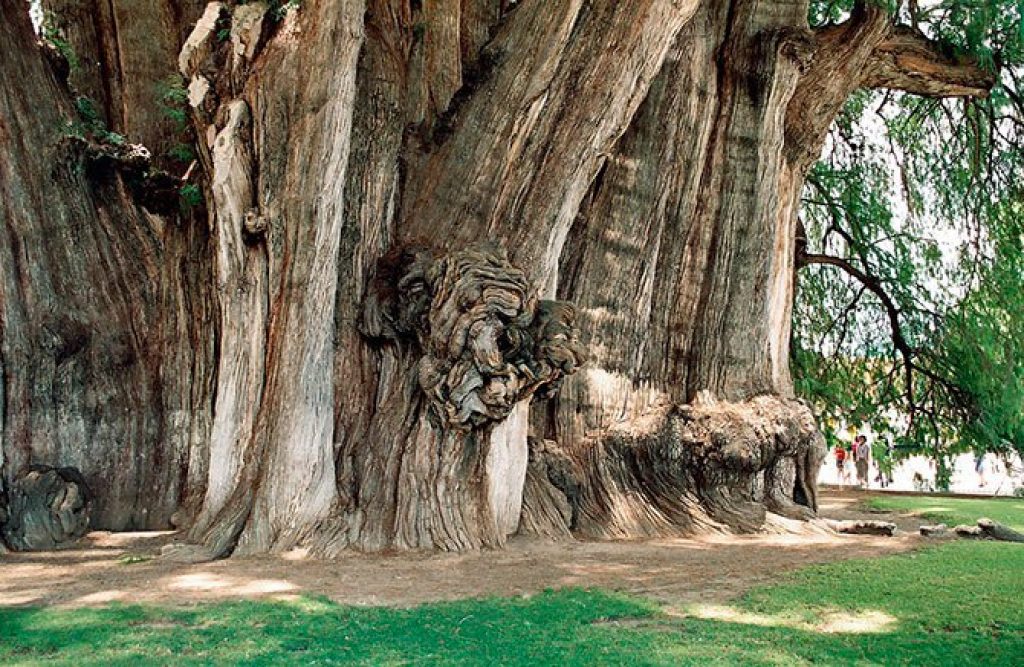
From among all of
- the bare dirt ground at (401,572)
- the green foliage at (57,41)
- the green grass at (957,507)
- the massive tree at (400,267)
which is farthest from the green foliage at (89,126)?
the green grass at (957,507)

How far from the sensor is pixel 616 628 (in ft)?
14.2

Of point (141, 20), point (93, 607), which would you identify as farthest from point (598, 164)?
point (93, 607)

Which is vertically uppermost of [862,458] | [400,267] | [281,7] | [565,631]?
[281,7]

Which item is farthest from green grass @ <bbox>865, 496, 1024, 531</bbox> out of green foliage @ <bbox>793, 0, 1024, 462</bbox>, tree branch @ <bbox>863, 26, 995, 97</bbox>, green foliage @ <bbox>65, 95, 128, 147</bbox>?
green foliage @ <bbox>65, 95, 128, 147</bbox>

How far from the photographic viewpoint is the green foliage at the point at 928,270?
10.6 metres

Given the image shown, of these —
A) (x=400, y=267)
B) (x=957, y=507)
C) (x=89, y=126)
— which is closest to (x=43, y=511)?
(x=400, y=267)

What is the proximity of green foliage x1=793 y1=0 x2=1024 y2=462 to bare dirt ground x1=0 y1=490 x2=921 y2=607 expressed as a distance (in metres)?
4.95

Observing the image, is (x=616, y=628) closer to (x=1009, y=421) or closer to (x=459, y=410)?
(x=459, y=410)

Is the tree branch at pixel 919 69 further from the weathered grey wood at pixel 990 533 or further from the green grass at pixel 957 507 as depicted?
the weathered grey wood at pixel 990 533

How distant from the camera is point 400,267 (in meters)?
6.75

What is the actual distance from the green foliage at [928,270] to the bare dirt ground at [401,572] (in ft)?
16.2

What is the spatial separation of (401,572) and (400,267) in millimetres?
2133

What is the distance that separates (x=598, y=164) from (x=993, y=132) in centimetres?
639

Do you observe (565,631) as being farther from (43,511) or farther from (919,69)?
(919,69)
